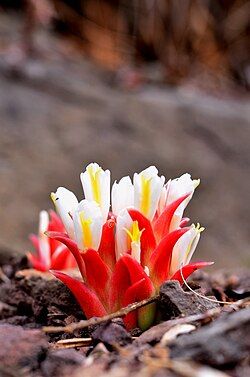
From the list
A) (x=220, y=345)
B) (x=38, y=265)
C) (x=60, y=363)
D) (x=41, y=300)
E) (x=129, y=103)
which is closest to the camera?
(x=220, y=345)

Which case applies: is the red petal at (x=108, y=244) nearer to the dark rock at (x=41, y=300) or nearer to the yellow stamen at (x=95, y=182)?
the yellow stamen at (x=95, y=182)

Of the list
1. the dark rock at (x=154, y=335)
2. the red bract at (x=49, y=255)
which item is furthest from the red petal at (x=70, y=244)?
the red bract at (x=49, y=255)

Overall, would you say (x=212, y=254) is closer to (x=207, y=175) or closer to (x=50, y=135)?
(x=207, y=175)

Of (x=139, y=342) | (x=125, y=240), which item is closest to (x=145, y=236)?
(x=125, y=240)

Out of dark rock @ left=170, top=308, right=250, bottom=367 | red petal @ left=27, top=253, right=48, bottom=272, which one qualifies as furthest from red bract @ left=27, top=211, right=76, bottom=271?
dark rock @ left=170, top=308, right=250, bottom=367

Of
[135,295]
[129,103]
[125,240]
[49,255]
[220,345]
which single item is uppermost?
[129,103]

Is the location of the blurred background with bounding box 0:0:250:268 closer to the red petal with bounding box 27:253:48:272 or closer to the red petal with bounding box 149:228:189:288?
the red petal with bounding box 27:253:48:272

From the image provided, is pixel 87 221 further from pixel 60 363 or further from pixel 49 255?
pixel 49 255
